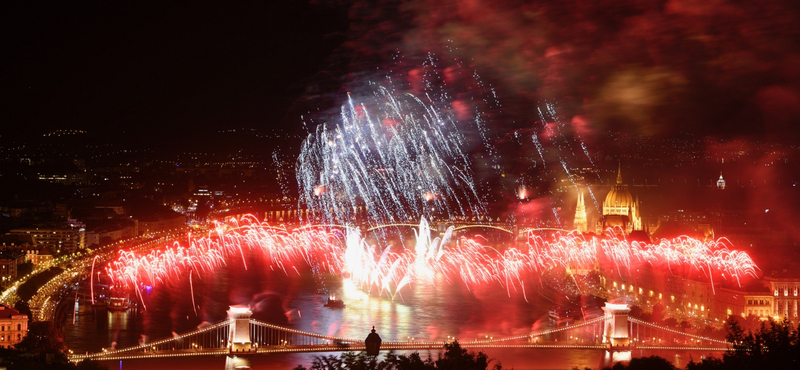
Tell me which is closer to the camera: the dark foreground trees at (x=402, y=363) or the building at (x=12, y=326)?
the dark foreground trees at (x=402, y=363)

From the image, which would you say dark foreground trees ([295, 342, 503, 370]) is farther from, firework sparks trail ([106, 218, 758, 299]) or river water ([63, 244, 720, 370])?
firework sparks trail ([106, 218, 758, 299])

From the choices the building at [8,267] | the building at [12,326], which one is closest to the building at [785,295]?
the building at [12,326]

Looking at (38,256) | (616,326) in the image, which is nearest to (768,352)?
(616,326)

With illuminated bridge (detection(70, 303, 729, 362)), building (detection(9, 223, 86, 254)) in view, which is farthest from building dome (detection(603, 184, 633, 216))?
building (detection(9, 223, 86, 254))

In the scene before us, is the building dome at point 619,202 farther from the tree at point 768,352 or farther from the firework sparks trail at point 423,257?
the tree at point 768,352

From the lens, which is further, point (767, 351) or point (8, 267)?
point (8, 267)

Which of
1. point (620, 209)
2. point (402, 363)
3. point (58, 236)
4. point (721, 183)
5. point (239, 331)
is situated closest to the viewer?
point (402, 363)

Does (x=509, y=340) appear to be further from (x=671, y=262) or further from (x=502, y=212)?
(x=502, y=212)

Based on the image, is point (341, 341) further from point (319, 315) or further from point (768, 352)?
point (768, 352)
